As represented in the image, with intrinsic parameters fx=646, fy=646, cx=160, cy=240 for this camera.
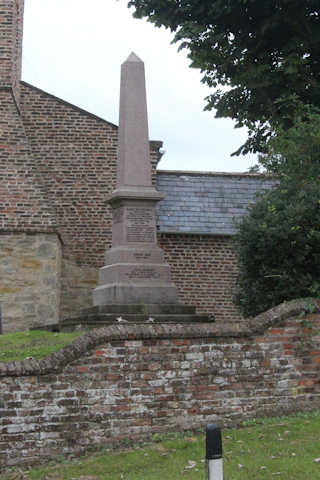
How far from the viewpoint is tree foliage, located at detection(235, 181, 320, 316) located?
28.8 ft

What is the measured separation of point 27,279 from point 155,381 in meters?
8.12

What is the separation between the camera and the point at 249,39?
1172 cm

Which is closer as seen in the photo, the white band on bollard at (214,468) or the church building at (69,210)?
the white band on bollard at (214,468)

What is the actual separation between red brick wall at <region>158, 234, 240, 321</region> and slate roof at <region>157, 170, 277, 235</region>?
29 cm

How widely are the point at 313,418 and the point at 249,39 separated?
7.28 m

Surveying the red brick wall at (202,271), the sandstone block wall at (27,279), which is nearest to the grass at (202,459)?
Answer: the sandstone block wall at (27,279)

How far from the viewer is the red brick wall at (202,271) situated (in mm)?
16656

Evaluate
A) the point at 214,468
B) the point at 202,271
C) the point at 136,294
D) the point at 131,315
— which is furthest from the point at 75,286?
the point at 214,468

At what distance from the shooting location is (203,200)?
17375 mm

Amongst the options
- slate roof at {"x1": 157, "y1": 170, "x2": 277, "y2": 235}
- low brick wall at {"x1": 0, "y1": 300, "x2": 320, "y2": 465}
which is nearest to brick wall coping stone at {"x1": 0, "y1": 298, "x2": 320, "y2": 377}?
low brick wall at {"x1": 0, "y1": 300, "x2": 320, "y2": 465}

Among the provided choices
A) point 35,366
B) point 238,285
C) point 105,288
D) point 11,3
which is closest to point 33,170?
point 11,3

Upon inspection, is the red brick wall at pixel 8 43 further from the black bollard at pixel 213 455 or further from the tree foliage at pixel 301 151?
the black bollard at pixel 213 455

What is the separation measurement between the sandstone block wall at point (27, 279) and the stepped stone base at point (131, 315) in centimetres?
416

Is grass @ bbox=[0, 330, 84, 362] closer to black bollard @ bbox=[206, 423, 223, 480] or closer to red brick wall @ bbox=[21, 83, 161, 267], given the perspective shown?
black bollard @ bbox=[206, 423, 223, 480]
